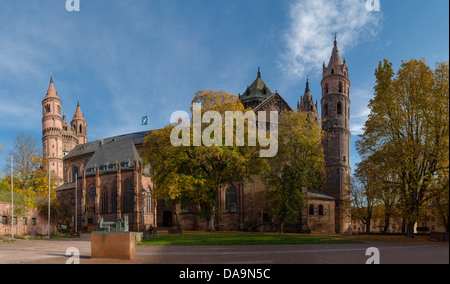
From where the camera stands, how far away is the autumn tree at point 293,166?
3491 cm

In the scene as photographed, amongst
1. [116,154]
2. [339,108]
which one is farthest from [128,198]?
[339,108]

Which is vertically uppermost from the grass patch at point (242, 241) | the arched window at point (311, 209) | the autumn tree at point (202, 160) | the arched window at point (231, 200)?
the autumn tree at point (202, 160)

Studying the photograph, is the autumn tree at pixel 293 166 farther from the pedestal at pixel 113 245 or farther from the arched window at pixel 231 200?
the pedestal at pixel 113 245

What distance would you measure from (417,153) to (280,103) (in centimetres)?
3537

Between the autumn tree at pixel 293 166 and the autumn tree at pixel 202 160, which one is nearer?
the autumn tree at pixel 202 160

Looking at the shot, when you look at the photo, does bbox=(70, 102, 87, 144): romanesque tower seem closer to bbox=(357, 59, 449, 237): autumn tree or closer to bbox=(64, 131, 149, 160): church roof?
bbox=(64, 131, 149, 160): church roof

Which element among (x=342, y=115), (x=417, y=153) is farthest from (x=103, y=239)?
(x=342, y=115)

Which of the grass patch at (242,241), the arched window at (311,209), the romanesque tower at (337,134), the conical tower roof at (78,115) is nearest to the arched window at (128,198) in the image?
the arched window at (311,209)

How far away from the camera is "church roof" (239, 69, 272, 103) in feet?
206

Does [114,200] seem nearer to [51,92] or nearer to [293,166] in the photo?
[293,166]

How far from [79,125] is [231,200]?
82495mm

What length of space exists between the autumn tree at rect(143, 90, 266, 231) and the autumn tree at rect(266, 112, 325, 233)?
5766mm
